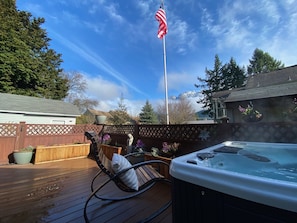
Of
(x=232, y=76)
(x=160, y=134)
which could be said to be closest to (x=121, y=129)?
(x=160, y=134)

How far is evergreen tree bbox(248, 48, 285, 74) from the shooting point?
18750mm

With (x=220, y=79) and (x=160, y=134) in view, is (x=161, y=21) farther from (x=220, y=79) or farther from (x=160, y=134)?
(x=220, y=79)

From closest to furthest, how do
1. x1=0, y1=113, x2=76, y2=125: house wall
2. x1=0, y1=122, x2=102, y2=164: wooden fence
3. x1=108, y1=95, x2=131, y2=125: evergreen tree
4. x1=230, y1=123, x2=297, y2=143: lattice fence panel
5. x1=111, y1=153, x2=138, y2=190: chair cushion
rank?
x1=111, y1=153, x2=138, y2=190: chair cushion < x1=230, y1=123, x2=297, y2=143: lattice fence panel < x1=0, y1=122, x2=102, y2=164: wooden fence < x1=0, y1=113, x2=76, y2=125: house wall < x1=108, y1=95, x2=131, y2=125: evergreen tree

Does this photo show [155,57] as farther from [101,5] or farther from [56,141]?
[56,141]

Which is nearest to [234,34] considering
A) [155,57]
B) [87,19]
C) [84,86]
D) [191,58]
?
[191,58]

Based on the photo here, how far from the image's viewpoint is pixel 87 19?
6535 millimetres

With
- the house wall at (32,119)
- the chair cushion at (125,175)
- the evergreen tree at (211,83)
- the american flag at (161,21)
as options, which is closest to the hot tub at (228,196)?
the chair cushion at (125,175)

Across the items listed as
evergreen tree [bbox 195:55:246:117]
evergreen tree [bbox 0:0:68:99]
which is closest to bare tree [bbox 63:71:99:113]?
evergreen tree [bbox 0:0:68:99]

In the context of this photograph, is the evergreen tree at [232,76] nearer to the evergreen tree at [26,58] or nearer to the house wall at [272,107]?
the house wall at [272,107]

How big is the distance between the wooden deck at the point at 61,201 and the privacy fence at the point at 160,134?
4.27 ft

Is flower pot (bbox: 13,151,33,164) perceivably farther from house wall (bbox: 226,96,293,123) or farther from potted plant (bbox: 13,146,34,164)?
house wall (bbox: 226,96,293,123)

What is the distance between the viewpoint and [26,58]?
40.0ft

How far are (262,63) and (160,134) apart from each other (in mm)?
20997

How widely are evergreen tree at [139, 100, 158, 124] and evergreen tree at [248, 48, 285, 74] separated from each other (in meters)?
13.6
